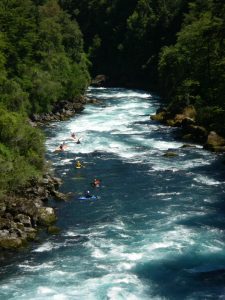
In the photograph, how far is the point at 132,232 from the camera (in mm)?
37500

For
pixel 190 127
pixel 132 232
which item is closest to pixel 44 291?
pixel 132 232

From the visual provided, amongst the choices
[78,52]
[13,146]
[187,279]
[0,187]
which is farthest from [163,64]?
[187,279]

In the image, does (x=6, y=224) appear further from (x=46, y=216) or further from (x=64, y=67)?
(x=64, y=67)

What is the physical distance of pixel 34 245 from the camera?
117ft

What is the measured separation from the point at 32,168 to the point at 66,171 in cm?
929

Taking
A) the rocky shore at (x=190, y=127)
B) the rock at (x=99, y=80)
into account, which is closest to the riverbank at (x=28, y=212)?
the rocky shore at (x=190, y=127)

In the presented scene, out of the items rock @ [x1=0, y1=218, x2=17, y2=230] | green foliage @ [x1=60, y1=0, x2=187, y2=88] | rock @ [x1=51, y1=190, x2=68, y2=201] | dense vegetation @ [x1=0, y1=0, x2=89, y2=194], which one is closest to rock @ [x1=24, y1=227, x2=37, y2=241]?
rock @ [x1=0, y1=218, x2=17, y2=230]

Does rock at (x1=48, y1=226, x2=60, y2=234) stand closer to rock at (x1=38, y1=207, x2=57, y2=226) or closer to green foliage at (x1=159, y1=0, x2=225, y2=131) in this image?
rock at (x1=38, y1=207, x2=57, y2=226)

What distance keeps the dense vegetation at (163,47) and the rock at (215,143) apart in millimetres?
2265

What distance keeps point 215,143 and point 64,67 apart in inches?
1341

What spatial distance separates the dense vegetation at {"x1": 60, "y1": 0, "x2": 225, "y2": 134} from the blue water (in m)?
13.7

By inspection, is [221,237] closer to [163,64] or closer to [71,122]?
[71,122]

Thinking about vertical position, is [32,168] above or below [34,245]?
above

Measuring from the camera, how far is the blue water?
99.6ft
